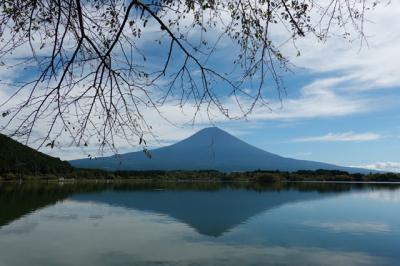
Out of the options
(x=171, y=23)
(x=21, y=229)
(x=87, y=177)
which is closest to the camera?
(x=171, y=23)

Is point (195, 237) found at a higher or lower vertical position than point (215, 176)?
lower

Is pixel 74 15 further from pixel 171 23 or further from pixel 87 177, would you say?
pixel 87 177

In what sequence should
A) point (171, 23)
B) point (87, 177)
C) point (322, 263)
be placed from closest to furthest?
point (171, 23)
point (322, 263)
point (87, 177)

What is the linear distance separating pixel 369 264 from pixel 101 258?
8.38 metres

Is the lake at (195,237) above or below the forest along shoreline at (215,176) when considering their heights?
below

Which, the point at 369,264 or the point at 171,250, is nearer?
the point at 369,264

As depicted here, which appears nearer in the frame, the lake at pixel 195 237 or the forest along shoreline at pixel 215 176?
the lake at pixel 195 237

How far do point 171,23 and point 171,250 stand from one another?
14383 mm

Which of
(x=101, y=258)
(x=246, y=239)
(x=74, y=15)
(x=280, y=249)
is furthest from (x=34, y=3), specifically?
(x=246, y=239)

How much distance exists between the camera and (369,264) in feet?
49.7

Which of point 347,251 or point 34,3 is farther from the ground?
point 34,3

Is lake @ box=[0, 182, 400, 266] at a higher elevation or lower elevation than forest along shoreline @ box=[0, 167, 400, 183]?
lower

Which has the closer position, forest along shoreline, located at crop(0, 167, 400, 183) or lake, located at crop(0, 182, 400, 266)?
lake, located at crop(0, 182, 400, 266)

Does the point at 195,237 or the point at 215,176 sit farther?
the point at 215,176
